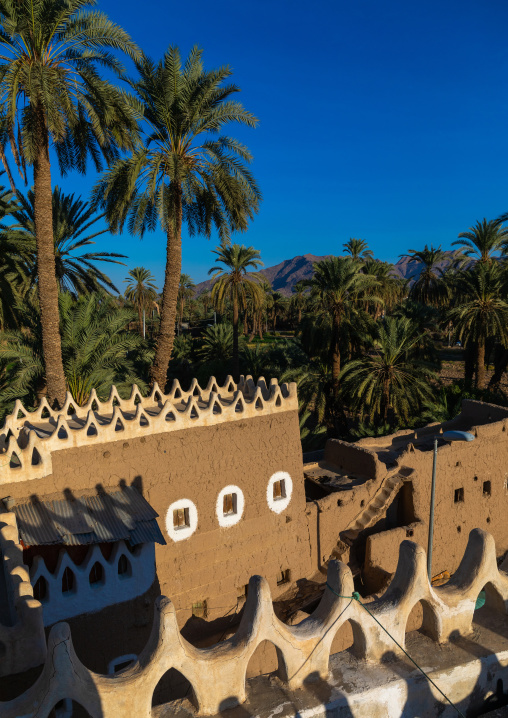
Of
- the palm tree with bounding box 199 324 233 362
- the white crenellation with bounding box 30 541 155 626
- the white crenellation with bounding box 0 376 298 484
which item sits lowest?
the white crenellation with bounding box 30 541 155 626

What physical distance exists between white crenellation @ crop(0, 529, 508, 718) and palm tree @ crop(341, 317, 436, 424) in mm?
19117

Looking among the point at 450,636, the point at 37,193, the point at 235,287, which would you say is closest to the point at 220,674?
the point at 450,636

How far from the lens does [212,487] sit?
42.0 ft

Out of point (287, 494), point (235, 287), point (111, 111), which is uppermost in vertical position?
point (111, 111)

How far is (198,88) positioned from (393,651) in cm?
1783

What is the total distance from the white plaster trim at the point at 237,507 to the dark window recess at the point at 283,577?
2.41 metres

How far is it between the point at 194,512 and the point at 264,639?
27.0 feet

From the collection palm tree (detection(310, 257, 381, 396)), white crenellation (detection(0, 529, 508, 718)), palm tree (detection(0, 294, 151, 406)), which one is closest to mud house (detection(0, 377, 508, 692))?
white crenellation (detection(0, 529, 508, 718))

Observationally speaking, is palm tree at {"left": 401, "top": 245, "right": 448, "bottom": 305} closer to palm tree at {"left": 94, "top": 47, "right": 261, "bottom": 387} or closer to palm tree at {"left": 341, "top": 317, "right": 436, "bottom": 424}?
palm tree at {"left": 341, "top": 317, "right": 436, "bottom": 424}

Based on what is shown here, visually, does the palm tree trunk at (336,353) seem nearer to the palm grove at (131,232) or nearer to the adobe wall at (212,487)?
the palm grove at (131,232)

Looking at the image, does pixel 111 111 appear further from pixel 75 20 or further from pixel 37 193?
pixel 37 193

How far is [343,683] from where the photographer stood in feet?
14.9

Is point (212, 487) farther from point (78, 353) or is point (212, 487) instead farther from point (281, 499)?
point (78, 353)

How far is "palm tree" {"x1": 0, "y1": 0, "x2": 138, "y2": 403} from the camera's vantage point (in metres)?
13.6
